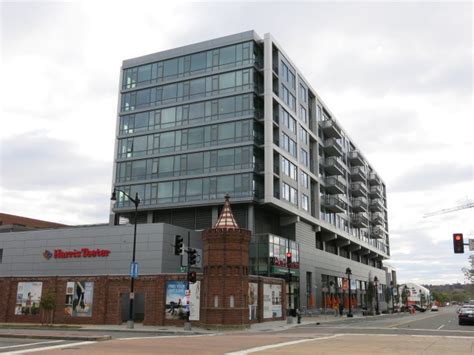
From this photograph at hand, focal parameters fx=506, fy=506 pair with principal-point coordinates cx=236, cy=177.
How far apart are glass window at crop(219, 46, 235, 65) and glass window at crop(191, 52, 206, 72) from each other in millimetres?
2393

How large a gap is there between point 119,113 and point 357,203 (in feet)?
160

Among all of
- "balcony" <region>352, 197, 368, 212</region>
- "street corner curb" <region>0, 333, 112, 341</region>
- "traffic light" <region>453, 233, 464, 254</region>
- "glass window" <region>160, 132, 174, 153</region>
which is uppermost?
"glass window" <region>160, 132, 174, 153</region>

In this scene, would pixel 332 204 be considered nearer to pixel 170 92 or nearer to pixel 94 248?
pixel 170 92

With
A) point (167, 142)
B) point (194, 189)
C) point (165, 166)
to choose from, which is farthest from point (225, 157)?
point (167, 142)

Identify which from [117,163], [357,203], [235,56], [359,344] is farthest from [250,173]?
[357,203]

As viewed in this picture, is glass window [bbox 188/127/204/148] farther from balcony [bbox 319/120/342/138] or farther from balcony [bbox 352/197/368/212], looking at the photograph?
balcony [bbox 352/197/368/212]

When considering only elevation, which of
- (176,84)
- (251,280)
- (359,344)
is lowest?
(359,344)

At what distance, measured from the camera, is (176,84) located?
206 ft

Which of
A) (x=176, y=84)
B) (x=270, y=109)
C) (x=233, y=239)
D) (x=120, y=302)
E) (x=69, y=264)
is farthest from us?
(x=176, y=84)

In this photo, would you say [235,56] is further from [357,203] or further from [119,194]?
[357,203]

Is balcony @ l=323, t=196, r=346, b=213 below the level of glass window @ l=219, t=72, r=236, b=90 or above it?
below

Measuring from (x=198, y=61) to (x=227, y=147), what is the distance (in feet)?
39.9

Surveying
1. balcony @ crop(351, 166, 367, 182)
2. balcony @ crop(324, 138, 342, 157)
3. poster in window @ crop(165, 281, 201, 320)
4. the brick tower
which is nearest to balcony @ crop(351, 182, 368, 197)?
balcony @ crop(351, 166, 367, 182)

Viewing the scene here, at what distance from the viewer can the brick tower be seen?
3369cm
